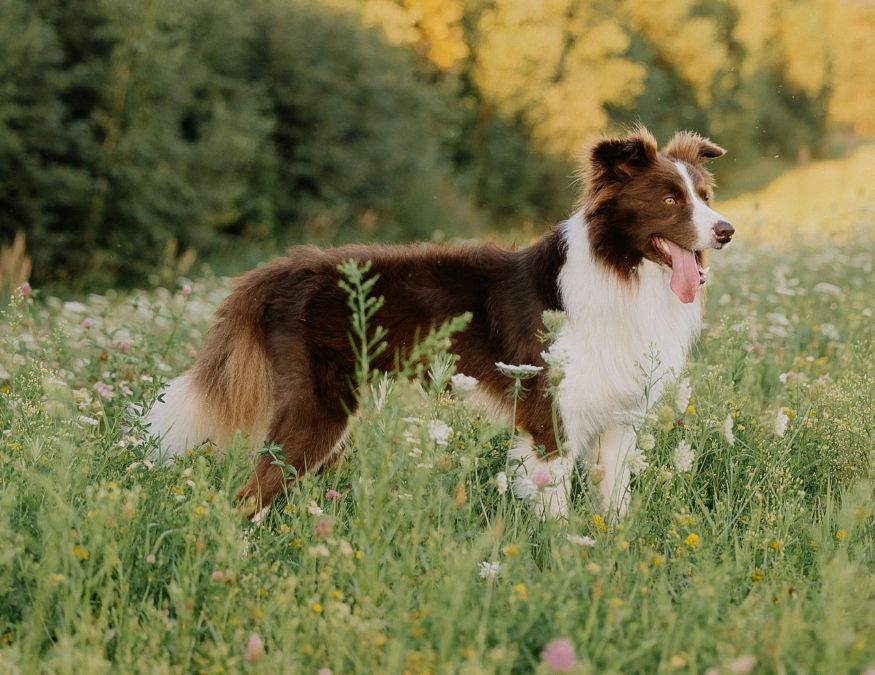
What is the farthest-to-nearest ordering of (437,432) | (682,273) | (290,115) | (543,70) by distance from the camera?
1. (543,70)
2. (290,115)
3. (682,273)
4. (437,432)

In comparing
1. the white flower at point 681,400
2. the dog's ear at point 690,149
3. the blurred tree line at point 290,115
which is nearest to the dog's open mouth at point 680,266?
the dog's ear at point 690,149

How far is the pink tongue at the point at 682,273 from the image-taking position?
4195 millimetres

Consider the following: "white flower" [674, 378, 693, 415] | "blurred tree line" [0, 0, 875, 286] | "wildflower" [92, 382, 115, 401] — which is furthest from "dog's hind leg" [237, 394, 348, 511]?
"blurred tree line" [0, 0, 875, 286]

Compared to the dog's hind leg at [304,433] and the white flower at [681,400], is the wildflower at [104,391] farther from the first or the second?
the white flower at [681,400]

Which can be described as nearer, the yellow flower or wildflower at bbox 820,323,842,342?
the yellow flower

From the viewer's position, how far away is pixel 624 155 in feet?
14.1

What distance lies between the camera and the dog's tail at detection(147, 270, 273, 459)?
4273 mm

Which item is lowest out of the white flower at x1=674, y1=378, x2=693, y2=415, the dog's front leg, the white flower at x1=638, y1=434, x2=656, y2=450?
the dog's front leg

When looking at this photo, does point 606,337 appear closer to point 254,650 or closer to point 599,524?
point 599,524

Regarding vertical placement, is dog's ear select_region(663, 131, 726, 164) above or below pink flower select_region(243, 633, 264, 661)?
above

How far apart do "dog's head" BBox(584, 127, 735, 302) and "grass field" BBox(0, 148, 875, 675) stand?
459 millimetres

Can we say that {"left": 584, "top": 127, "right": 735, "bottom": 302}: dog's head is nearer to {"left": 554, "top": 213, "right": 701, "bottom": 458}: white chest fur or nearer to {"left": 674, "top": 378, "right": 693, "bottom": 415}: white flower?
{"left": 554, "top": 213, "right": 701, "bottom": 458}: white chest fur

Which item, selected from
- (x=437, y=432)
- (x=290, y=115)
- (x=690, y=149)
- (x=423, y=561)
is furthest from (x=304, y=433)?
(x=290, y=115)

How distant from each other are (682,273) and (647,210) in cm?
32
